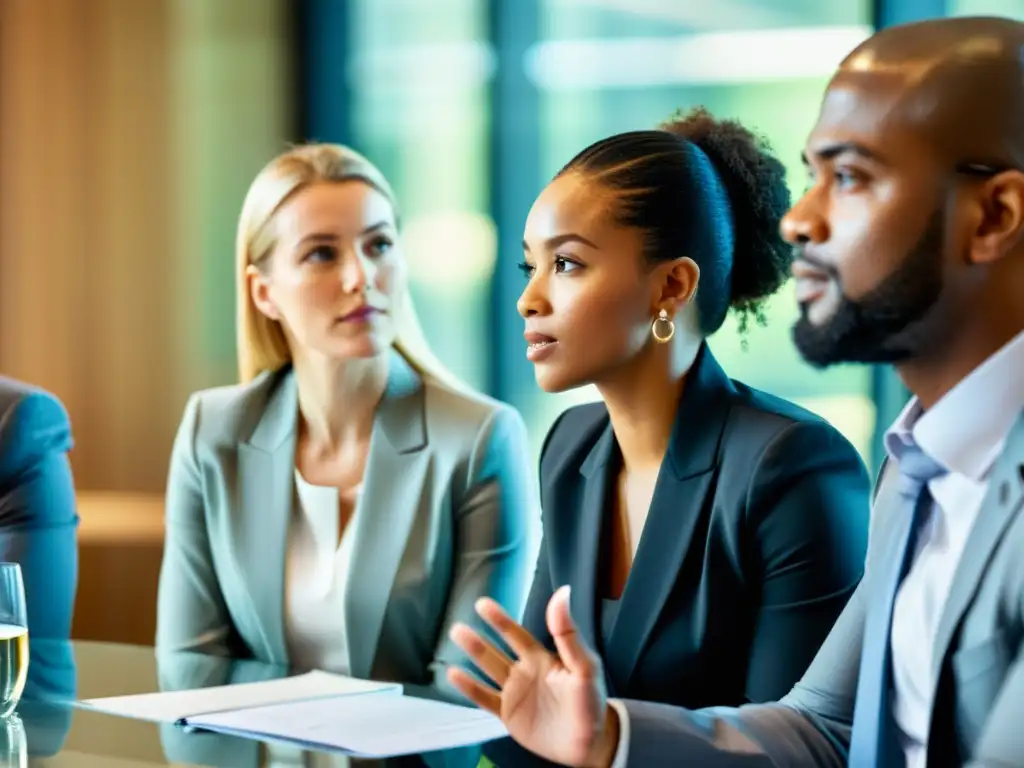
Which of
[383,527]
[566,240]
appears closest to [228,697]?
[383,527]

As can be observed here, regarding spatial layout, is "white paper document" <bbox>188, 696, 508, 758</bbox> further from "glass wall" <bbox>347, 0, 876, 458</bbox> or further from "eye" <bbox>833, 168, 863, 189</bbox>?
"glass wall" <bbox>347, 0, 876, 458</bbox>

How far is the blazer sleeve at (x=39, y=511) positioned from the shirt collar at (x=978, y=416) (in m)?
1.78

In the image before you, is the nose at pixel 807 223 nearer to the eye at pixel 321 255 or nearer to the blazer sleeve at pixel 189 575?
the eye at pixel 321 255

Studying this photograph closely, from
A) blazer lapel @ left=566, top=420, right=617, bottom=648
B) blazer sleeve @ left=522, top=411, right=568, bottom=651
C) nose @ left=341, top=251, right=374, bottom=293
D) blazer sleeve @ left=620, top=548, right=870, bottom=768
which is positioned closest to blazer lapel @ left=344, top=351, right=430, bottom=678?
nose @ left=341, top=251, right=374, bottom=293

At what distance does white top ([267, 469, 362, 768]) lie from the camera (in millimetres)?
2572

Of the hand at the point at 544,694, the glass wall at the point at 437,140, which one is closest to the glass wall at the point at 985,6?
the glass wall at the point at 437,140

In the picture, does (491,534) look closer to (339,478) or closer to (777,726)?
(339,478)

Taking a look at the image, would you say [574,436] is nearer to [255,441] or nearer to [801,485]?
[801,485]

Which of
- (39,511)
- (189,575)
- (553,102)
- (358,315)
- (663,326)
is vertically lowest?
(189,575)

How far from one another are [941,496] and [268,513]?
147 centimetres

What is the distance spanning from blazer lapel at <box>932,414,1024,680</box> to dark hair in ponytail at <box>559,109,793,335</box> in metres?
0.67

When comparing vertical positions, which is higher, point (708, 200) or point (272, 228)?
point (708, 200)

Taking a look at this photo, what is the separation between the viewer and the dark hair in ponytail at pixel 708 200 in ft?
6.34

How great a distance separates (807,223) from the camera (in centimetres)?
148
